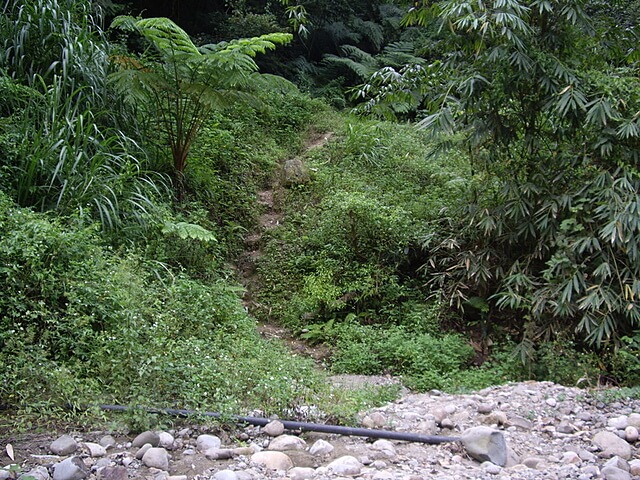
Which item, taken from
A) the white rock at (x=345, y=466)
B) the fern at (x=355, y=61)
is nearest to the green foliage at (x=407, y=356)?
the white rock at (x=345, y=466)

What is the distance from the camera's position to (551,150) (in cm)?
577

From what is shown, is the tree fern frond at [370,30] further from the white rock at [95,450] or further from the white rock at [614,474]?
the white rock at [95,450]

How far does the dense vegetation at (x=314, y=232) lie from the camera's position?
3.57 metres

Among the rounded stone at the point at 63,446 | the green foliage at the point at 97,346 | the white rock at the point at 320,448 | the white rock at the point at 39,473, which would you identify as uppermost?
the green foliage at the point at 97,346

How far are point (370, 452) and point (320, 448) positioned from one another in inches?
10.4

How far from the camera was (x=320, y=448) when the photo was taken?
2.97m

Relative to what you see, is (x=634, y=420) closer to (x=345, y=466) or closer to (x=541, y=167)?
(x=345, y=466)

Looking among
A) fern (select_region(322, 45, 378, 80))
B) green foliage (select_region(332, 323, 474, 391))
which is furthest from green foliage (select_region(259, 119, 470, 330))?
fern (select_region(322, 45, 378, 80))

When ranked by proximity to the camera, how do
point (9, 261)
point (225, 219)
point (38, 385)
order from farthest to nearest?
point (225, 219)
point (9, 261)
point (38, 385)

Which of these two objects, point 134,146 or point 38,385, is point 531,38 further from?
point 38,385

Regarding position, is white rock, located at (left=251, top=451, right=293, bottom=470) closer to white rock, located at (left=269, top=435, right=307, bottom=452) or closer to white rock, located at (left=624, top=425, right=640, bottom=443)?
white rock, located at (left=269, top=435, right=307, bottom=452)

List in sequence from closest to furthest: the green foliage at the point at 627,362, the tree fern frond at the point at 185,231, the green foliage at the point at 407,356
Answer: the green foliage at the point at 627,362, the green foliage at the point at 407,356, the tree fern frond at the point at 185,231

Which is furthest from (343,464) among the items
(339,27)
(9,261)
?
(339,27)

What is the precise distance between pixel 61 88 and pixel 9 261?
2.77 meters
